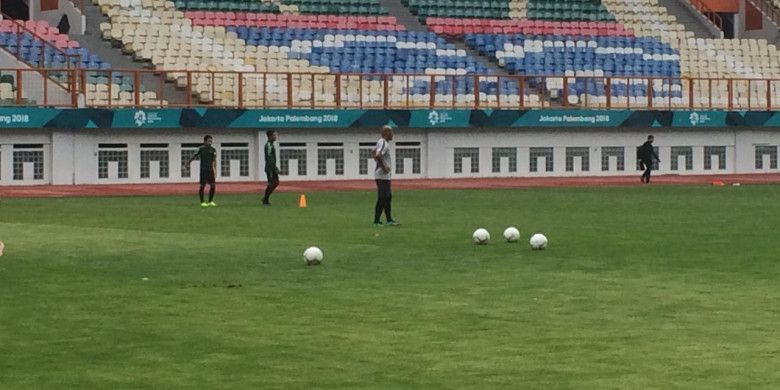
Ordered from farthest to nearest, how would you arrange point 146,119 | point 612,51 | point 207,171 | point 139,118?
point 612,51, point 146,119, point 139,118, point 207,171

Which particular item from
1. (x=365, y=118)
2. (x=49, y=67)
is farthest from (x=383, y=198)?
(x=365, y=118)

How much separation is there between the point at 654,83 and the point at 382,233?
36.9 metres

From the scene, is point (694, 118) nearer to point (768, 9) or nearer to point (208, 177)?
point (768, 9)

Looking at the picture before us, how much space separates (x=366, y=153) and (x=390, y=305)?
140 feet

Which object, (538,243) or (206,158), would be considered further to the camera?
(206,158)

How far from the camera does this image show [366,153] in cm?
6119

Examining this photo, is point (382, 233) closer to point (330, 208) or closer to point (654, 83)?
point (330, 208)

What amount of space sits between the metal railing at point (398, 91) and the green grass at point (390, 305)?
70.8ft

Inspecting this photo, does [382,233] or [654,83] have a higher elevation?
[654,83]

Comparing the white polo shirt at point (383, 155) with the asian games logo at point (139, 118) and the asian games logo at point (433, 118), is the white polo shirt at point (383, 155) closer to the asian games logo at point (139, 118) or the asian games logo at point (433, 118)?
the asian games logo at point (139, 118)

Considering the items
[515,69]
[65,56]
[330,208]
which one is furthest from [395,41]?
[330,208]

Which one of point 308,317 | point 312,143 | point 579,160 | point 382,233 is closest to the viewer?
point 308,317

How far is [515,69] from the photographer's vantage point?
67.0 m

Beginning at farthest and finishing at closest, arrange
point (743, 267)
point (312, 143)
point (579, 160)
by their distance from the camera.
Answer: point (579, 160) < point (312, 143) < point (743, 267)
